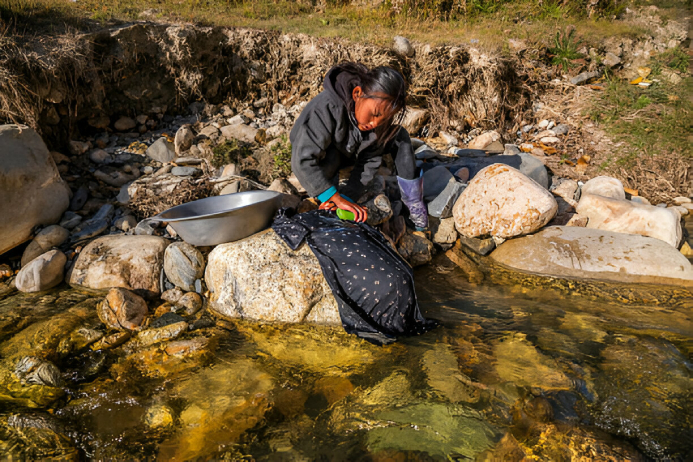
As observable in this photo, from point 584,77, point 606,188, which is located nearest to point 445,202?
point 606,188

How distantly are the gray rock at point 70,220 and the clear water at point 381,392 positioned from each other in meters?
1.12

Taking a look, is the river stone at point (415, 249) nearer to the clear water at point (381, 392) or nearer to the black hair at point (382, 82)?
the clear water at point (381, 392)

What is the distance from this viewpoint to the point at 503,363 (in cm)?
270

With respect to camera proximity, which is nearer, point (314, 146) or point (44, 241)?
point (314, 146)

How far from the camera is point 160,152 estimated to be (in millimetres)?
5227

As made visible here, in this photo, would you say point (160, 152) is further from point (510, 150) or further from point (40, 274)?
point (510, 150)

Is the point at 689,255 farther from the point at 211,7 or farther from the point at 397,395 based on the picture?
the point at 211,7

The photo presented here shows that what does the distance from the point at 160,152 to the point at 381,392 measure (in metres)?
4.23

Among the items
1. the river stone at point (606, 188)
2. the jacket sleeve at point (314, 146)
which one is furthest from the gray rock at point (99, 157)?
the river stone at point (606, 188)

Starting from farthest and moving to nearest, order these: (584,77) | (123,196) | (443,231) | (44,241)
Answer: (584,77)
(123,196)
(443,231)
(44,241)

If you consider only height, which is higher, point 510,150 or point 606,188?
point 510,150

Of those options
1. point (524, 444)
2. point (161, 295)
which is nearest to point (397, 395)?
point (524, 444)

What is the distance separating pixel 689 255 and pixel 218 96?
6321 mm

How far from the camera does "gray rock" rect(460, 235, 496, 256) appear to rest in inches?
166
